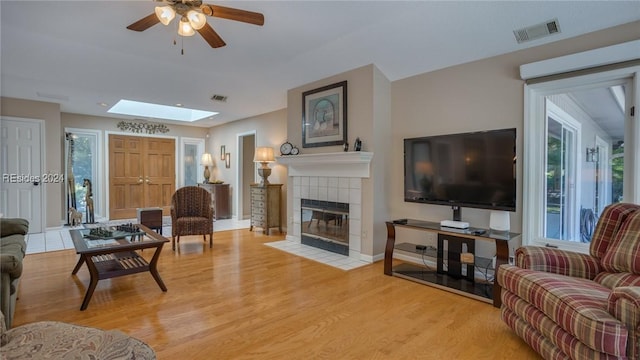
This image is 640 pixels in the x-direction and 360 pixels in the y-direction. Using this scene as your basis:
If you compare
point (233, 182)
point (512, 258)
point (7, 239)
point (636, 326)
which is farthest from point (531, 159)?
point (233, 182)

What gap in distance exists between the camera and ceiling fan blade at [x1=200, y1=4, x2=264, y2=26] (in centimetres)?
233

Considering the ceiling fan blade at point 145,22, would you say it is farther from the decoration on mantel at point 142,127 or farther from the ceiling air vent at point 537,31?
the decoration on mantel at point 142,127

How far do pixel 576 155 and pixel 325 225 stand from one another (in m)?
3.03

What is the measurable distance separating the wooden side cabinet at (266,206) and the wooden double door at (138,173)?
10.4 feet

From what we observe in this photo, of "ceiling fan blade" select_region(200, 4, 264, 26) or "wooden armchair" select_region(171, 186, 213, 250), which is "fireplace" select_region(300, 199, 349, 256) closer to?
"wooden armchair" select_region(171, 186, 213, 250)

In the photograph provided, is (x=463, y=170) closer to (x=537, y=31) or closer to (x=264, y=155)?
(x=537, y=31)

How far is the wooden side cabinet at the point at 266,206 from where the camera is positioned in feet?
19.1

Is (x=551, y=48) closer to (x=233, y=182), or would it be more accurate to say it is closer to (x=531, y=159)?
(x=531, y=159)

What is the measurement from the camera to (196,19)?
231 cm

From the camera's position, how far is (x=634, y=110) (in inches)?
101

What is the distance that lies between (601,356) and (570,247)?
1.67 meters

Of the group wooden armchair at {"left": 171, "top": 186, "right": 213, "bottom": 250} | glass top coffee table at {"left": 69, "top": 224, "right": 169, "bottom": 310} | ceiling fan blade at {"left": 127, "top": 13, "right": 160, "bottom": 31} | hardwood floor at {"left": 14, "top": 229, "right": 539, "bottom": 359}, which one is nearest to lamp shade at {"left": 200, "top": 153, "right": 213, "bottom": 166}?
wooden armchair at {"left": 171, "top": 186, "right": 213, "bottom": 250}

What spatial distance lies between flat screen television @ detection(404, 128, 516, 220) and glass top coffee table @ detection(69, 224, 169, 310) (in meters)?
2.79

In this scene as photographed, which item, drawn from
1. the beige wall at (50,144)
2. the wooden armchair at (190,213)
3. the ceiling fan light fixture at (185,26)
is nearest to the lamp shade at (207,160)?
the beige wall at (50,144)
